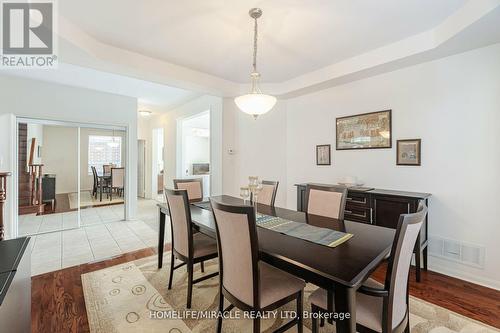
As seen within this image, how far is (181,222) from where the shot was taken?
2.14 meters

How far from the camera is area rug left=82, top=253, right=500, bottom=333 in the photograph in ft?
5.80

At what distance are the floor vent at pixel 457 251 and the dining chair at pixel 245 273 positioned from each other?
2069 millimetres

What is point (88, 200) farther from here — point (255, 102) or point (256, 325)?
point (256, 325)

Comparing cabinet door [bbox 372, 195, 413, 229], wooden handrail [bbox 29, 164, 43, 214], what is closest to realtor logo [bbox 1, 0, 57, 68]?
wooden handrail [bbox 29, 164, 43, 214]

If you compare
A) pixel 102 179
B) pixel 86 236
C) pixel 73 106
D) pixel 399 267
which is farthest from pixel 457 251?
pixel 73 106

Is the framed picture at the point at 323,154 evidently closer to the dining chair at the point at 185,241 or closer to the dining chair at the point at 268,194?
the dining chair at the point at 268,194

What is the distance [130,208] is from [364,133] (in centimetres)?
476

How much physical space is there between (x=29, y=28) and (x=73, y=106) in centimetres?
240

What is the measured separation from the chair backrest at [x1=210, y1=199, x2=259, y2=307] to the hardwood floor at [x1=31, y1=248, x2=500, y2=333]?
4.28ft

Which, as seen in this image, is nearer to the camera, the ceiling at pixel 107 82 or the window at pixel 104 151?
the ceiling at pixel 107 82

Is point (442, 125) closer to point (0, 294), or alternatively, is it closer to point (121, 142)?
point (0, 294)

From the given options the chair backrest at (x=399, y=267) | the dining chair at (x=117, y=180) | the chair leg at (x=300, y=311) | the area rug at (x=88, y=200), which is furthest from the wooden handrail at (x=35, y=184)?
the chair backrest at (x=399, y=267)

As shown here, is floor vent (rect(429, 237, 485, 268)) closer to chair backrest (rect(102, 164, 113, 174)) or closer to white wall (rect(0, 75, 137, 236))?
white wall (rect(0, 75, 137, 236))

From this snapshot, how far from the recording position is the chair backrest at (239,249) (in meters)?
1.35
